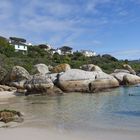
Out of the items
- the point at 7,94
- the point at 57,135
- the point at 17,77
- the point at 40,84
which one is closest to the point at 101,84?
the point at 40,84

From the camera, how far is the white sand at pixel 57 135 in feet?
40.4

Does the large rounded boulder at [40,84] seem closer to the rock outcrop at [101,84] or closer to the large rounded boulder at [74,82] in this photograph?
the large rounded boulder at [74,82]

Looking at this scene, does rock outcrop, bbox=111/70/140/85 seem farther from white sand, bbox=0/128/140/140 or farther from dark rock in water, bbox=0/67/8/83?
white sand, bbox=0/128/140/140

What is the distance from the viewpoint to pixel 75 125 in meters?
15.4

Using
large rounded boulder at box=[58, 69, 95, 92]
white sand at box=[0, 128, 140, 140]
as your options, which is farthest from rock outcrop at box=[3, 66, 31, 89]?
white sand at box=[0, 128, 140, 140]

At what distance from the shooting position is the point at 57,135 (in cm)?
1289

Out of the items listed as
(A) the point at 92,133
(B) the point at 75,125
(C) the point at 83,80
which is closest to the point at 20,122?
(B) the point at 75,125

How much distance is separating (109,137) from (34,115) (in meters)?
7.24

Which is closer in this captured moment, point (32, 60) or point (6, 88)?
point (6, 88)

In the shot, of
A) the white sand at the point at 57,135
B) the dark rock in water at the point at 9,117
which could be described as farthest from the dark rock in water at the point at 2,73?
the white sand at the point at 57,135

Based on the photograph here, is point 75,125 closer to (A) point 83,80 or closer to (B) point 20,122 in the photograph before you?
(B) point 20,122

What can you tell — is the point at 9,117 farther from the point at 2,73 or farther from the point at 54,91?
the point at 2,73

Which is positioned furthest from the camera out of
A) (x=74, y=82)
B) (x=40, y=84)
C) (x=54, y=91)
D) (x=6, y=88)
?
(x=74, y=82)

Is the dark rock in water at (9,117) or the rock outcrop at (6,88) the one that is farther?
the rock outcrop at (6,88)
